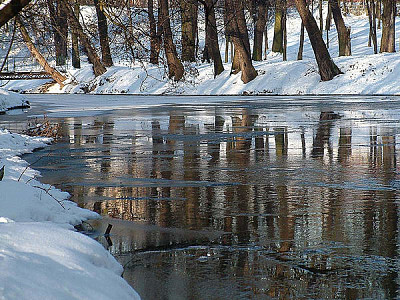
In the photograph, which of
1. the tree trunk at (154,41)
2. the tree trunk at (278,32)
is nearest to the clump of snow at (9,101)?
the tree trunk at (154,41)

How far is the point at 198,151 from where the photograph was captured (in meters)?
13.4

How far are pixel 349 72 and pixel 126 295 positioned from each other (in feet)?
128

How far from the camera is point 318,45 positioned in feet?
133

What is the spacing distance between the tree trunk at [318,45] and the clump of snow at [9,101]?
16.3 meters

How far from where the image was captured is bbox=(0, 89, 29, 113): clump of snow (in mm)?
29484

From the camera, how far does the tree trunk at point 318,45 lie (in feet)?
132

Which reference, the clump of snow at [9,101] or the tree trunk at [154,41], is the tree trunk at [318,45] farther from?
the tree trunk at [154,41]

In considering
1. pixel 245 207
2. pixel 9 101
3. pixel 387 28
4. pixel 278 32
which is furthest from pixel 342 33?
pixel 245 207

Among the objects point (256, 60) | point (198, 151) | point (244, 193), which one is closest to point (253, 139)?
point (198, 151)

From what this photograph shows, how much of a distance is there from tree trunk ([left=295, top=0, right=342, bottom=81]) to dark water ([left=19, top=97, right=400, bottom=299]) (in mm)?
24430

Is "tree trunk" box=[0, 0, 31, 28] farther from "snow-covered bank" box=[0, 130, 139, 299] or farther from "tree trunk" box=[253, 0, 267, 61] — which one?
"tree trunk" box=[253, 0, 267, 61]

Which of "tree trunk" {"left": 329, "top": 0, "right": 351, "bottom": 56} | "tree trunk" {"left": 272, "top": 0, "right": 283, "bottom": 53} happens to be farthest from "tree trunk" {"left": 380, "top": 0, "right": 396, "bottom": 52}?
"tree trunk" {"left": 272, "top": 0, "right": 283, "bottom": 53}

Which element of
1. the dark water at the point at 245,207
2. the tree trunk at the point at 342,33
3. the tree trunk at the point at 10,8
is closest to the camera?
the dark water at the point at 245,207

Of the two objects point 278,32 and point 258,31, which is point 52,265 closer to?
point 258,31
